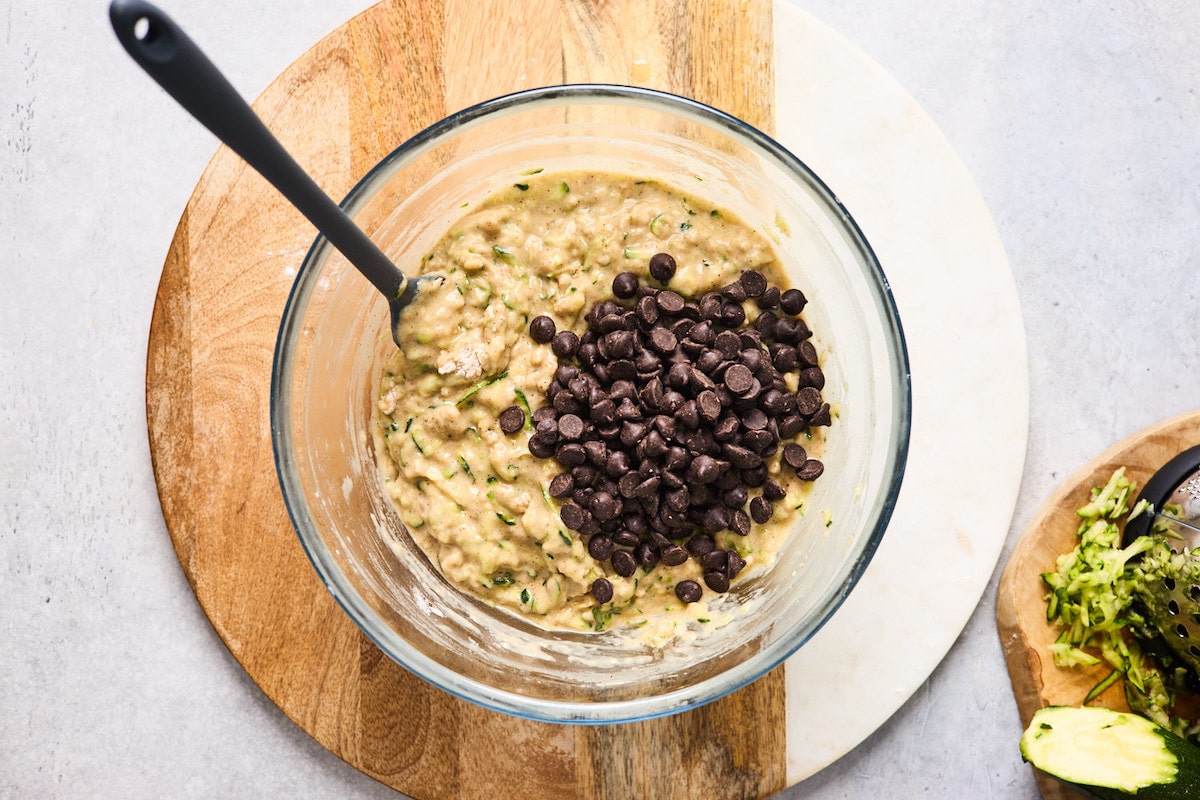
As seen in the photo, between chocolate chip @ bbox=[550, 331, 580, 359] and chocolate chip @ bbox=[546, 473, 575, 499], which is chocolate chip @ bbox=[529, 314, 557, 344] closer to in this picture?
chocolate chip @ bbox=[550, 331, 580, 359]

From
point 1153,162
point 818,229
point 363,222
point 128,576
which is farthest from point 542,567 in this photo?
point 1153,162

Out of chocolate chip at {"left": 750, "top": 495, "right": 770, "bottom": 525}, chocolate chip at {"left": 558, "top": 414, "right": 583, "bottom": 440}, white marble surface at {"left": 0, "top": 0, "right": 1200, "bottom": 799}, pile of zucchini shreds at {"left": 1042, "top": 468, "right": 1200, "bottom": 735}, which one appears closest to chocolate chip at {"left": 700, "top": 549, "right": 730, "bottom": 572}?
chocolate chip at {"left": 750, "top": 495, "right": 770, "bottom": 525}

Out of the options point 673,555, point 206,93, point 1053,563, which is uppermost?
point 206,93

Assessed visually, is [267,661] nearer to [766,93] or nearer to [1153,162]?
[766,93]

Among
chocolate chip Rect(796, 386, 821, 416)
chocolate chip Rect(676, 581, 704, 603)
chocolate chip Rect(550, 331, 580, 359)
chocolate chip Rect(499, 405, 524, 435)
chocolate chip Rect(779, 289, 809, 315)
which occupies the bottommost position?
chocolate chip Rect(676, 581, 704, 603)

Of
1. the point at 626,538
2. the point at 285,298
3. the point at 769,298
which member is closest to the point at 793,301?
the point at 769,298

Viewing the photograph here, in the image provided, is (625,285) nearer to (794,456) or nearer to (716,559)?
(794,456)

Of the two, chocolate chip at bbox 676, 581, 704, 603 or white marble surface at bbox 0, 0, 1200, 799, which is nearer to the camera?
chocolate chip at bbox 676, 581, 704, 603
